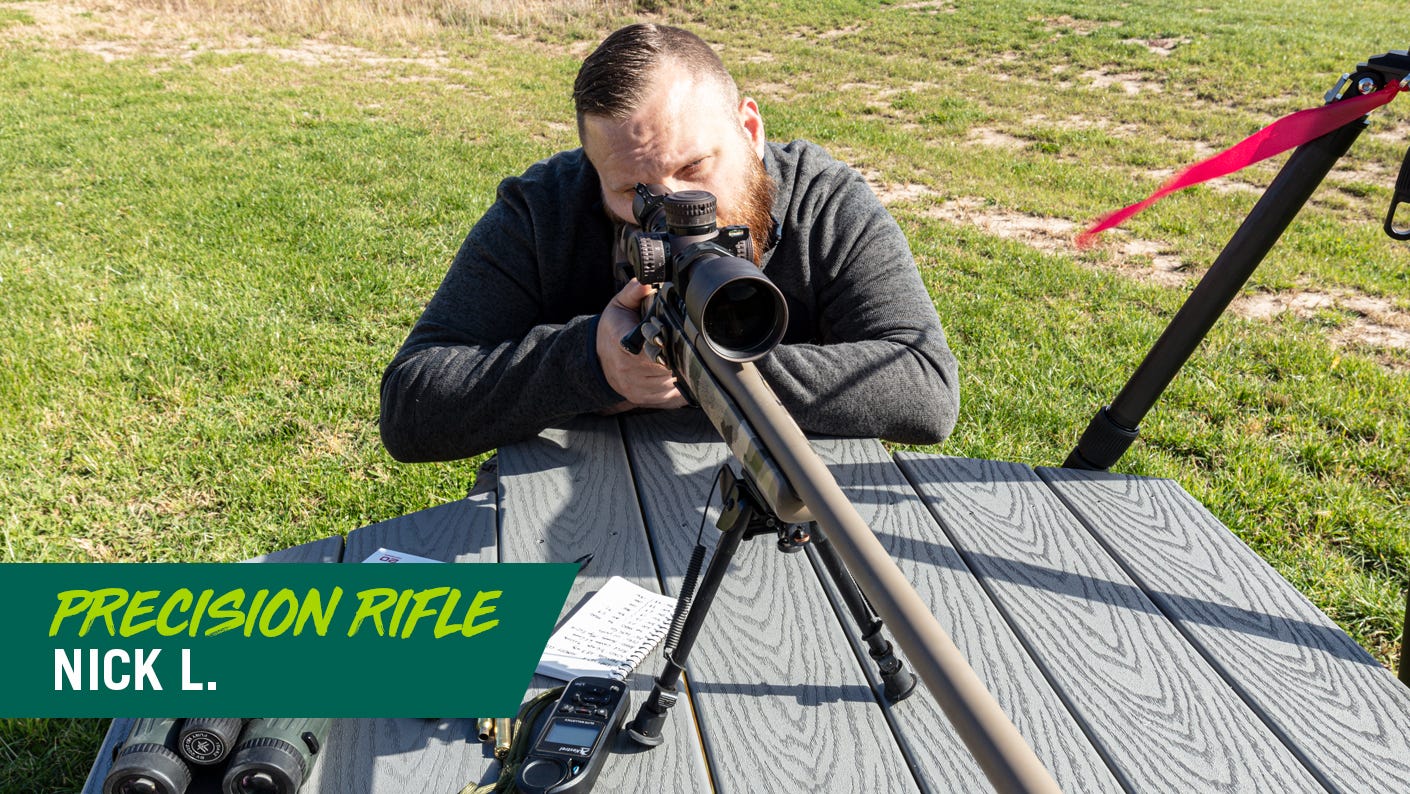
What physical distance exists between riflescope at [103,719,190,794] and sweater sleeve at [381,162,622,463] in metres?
1.17

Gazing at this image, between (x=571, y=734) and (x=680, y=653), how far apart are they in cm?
21

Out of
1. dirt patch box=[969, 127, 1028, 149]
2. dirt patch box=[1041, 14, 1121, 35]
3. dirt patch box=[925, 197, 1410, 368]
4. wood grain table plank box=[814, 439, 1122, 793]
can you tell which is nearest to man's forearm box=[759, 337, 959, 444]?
wood grain table plank box=[814, 439, 1122, 793]

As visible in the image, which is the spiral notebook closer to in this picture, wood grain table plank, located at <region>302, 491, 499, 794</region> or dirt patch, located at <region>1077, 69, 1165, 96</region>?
wood grain table plank, located at <region>302, 491, 499, 794</region>

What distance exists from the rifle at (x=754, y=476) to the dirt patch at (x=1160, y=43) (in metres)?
15.9

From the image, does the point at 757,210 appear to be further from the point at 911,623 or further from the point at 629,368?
the point at 911,623

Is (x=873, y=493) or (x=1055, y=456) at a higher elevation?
(x=873, y=493)

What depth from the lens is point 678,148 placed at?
240 cm

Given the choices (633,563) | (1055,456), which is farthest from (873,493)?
(1055,456)

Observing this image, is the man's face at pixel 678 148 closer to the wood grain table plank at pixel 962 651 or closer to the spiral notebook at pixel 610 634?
the wood grain table plank at pixel 962 651

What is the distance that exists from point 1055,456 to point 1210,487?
649mm

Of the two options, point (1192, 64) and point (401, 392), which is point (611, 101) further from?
point (1192, 64)

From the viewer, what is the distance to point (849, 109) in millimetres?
12914

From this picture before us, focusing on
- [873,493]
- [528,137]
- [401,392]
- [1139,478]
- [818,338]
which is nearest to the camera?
[873,493]

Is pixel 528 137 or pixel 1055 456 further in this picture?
pixel 528 137
